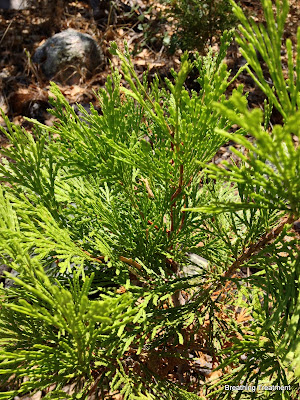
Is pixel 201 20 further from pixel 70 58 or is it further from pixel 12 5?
pixel 12 5

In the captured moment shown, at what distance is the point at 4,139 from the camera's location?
9.37 ft

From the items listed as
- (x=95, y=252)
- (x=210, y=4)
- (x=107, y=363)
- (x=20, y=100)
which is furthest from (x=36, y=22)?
(x=107, y=363)

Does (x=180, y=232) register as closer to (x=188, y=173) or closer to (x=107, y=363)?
(x=188, y=173)

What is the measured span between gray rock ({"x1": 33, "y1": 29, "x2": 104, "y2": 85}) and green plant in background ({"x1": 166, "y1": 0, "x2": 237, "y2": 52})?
38.4 inches

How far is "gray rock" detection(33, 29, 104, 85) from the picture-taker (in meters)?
3.28

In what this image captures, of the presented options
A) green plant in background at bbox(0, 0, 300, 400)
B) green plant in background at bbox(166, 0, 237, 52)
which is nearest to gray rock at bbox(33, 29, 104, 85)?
green plant in background at bbox(166, 0, 237, 52)

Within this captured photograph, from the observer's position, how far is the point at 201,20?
112 inches

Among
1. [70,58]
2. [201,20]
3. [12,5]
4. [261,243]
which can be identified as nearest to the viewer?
[261,243]

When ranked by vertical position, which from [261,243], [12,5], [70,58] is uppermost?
[12,5]

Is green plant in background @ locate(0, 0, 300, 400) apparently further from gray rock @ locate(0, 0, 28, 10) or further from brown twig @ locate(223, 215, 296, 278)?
gray rock @ locate(0, 0, 28, 10)

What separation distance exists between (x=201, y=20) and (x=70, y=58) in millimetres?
1378

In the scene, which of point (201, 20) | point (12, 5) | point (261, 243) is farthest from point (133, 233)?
point (12, 5)

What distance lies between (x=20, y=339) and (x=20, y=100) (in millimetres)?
2808

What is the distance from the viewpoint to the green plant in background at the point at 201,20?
282 cm
